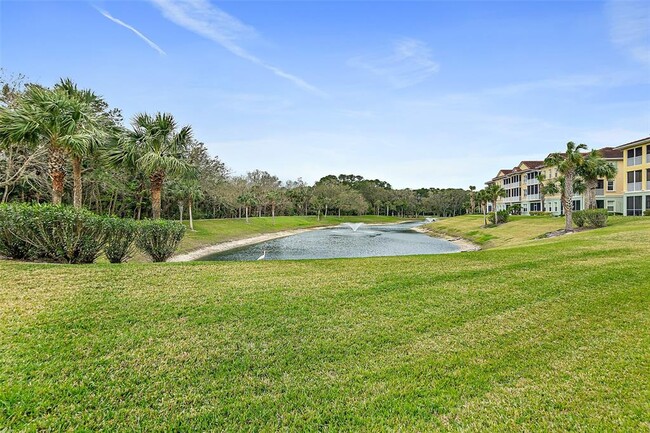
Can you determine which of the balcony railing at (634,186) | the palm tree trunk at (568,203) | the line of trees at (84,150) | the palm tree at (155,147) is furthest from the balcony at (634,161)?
the palm tree at (155,147)

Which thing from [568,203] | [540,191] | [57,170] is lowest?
[568,203]

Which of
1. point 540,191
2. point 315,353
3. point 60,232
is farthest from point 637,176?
point 60,232

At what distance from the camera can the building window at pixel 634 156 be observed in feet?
108

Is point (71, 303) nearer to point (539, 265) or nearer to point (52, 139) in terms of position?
point (52, 139)

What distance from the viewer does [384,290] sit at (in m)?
7.20

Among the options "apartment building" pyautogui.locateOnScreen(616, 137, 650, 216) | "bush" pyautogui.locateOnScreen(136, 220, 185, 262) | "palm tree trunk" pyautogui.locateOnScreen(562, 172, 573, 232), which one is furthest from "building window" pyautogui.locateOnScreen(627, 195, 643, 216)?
"bush" pyautogui.locateOnScreen(136, 220, 185, 262)

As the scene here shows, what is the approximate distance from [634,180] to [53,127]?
156 feet

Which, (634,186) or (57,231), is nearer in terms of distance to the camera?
(57,231)

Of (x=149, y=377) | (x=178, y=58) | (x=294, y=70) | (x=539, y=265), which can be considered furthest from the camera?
(x=294, y=70)

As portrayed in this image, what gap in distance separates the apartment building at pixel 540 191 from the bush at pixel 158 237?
45618 mm

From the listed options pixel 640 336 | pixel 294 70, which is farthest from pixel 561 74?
pixel 640 336

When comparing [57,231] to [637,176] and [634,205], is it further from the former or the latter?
[634,205]

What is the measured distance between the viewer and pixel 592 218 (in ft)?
85.2

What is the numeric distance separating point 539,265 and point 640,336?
16.3 ft
